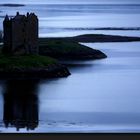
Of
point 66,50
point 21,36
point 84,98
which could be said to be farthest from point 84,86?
point 21,36

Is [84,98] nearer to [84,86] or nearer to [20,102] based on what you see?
[84,86]

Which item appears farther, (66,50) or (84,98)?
(66,50)

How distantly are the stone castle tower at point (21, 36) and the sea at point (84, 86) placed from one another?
81mm

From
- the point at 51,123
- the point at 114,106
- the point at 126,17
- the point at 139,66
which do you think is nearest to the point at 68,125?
the point at 51,123

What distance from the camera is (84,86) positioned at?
470 centimetres

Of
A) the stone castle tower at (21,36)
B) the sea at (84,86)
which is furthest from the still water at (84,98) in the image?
the stone castle tower at (21,36)

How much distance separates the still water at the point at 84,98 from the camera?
14.1 feet

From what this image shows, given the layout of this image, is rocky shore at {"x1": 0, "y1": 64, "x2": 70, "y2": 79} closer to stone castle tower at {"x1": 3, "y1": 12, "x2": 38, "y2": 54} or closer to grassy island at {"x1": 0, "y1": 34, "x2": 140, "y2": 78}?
grassy island at {"x1": 0, "y1": 34, "x2": 140, "y2": 78}

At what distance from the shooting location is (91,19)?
15.9ft

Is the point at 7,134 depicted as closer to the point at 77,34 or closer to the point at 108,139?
the point at 108,139

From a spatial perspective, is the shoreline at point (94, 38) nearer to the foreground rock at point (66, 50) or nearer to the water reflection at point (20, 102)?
the foreground rock at point (66, 50)

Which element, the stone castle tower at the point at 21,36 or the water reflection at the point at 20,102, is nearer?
the water reflection at the point at 20,102

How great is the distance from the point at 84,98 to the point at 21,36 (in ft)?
2.61

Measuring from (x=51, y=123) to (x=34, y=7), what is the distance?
3.14 feet
